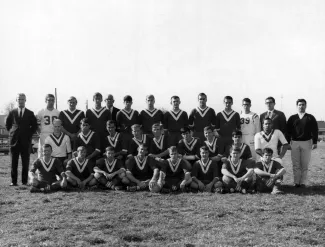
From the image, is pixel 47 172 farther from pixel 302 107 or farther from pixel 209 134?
pixel 302 107

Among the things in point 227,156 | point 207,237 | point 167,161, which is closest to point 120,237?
point 207,237

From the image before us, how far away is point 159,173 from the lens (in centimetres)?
720

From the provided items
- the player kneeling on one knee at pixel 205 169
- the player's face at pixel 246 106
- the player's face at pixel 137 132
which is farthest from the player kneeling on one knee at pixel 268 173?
the player's face at pixel 137 132

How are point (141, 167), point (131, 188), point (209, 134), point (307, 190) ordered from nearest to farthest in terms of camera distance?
point (131, 188) < point (307, 190) < point (141, 167) < point (209, 134)

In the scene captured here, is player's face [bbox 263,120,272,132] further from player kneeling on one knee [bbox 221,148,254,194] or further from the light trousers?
the light trousers

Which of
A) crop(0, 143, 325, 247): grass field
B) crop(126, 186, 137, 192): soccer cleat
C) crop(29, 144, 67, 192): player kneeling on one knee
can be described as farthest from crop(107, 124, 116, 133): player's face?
crop(0, 143, 325, 247): grass field

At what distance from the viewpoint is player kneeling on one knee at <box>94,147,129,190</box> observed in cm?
716

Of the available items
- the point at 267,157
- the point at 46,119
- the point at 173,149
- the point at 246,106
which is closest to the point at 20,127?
the point at 46,119

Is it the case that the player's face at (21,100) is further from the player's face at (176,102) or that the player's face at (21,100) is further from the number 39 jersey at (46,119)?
the player's face at (176,102)

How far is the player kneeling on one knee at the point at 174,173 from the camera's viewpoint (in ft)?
23.1

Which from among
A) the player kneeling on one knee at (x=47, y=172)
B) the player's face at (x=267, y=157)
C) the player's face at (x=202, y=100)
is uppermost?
the player's face at (x=202, y=100)

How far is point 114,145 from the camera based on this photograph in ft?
25.3

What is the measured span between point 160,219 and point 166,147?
2974 mm

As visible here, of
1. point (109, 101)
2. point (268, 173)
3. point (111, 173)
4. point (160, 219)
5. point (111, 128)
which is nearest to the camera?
point (160, 219)
